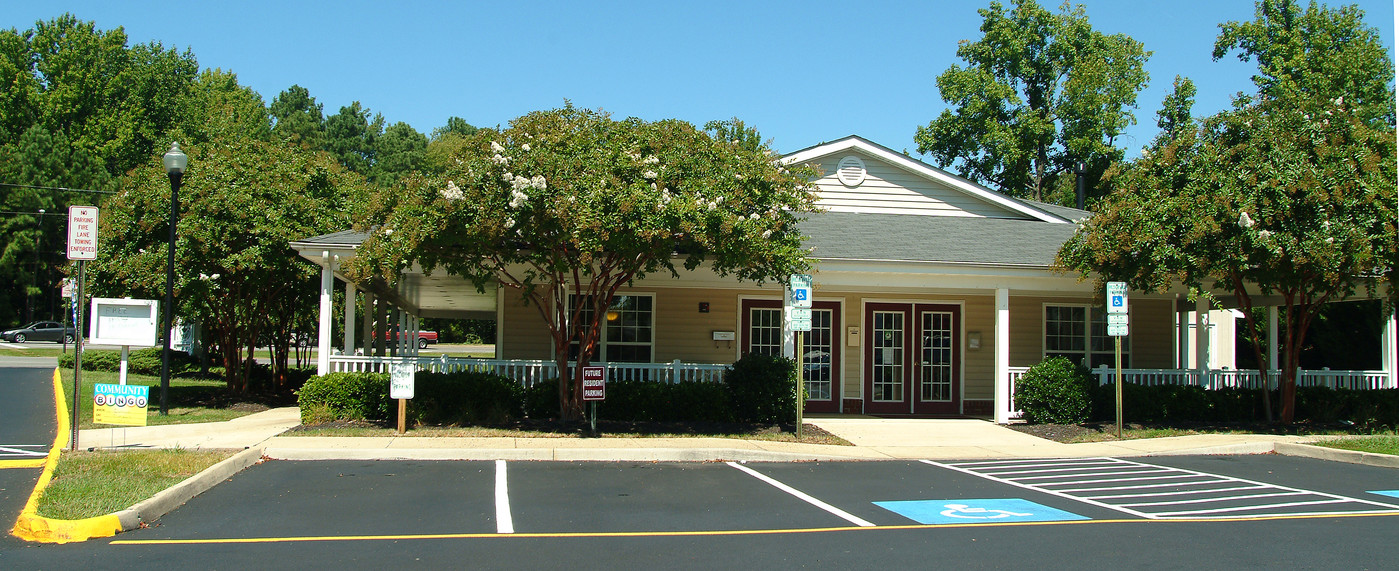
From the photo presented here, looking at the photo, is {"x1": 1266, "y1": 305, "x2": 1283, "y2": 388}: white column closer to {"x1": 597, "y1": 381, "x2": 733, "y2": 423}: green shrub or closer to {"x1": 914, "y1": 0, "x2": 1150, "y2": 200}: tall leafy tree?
{"x1": 597, "y1": 381, "x2": 733, "y2": 423}: green shrub

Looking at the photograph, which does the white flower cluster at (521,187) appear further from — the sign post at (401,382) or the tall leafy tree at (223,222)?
the tall leafy tree at (223,222)

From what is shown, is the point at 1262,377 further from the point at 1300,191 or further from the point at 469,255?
the point at 469,255

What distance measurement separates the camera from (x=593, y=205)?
1109 cm

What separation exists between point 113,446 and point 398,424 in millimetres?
3214

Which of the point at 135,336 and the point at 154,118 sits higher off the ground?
the point at 154,118

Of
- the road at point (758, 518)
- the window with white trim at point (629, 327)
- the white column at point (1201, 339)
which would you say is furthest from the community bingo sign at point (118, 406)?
the white column at point (1201, 339)

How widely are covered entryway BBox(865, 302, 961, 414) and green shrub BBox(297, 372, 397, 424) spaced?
8.29 meters

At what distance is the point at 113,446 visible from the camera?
443 inches

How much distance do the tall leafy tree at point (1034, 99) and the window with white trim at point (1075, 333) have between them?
1844 centimetres

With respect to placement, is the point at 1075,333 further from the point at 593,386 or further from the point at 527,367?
the point at 527,367

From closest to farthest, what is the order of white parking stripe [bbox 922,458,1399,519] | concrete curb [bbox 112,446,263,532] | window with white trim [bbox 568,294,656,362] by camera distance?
concrete curb [bbox 112,446,263,532] → white parking stripe [bbox 922,458,1399,519] → window with white trim [bbox 568,294,656,362]

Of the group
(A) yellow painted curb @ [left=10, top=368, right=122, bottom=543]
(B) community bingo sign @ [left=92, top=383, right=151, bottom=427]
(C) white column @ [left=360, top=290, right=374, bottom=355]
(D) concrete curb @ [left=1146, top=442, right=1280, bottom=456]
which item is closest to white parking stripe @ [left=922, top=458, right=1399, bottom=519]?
(D) concrete curb @ [left=1146, top=442, right=1280, bottom=456]

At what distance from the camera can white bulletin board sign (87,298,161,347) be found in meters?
14.1

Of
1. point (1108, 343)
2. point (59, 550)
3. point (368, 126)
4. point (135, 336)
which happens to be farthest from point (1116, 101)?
point (368, 126)
